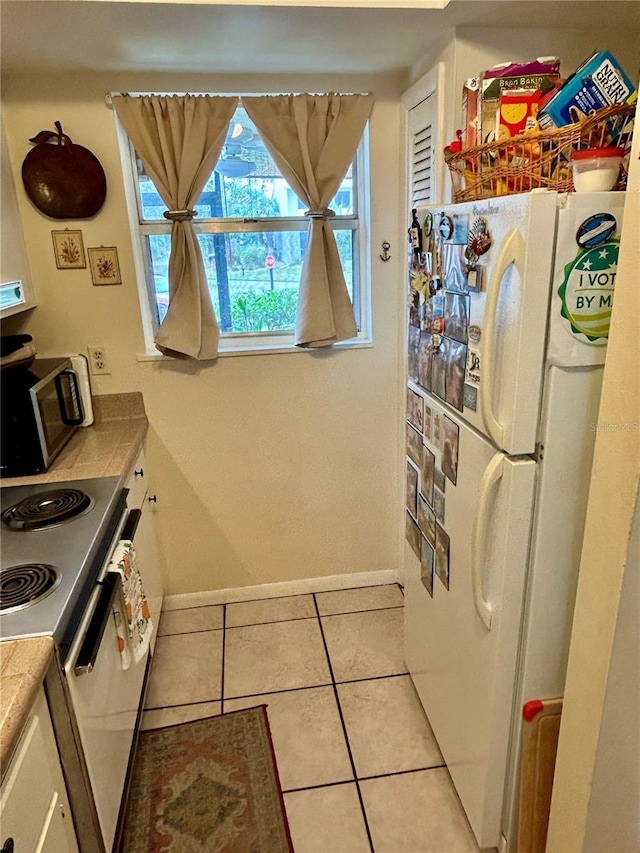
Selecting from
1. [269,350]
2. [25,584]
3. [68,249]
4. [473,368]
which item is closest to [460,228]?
[473,368]

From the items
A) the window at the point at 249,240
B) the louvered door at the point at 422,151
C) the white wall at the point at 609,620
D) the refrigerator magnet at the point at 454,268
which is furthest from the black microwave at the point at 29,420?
the white wall at the point at 609,620

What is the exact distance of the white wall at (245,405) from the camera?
7.09 feet

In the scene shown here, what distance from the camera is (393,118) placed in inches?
89.7

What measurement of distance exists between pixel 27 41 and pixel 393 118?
127cm

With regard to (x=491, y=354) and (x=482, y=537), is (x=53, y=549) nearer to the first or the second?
(x=482, y=537)

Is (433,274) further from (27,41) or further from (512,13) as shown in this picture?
(27,41)

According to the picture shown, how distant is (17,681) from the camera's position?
A: 1.03 meters

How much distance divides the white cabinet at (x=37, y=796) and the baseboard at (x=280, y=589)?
1.43 meters

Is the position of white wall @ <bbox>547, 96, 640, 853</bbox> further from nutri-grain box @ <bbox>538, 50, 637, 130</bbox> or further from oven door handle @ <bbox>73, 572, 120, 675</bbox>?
oven door handle @ <bbox>73, 572, 120, 675</bbox>

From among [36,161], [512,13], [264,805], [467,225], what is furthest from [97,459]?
[512,13]

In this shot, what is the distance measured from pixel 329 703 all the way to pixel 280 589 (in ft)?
2.26

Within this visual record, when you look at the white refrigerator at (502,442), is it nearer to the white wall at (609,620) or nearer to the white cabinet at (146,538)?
the white wall at (609,620)

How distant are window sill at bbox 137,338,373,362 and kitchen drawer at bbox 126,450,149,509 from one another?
38 centimetres

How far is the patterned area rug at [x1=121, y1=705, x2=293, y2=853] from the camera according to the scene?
1.70 m
